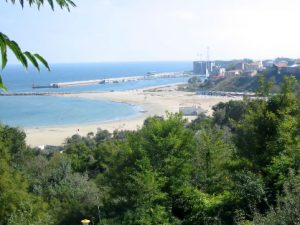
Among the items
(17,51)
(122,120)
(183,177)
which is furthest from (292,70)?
(17,51)

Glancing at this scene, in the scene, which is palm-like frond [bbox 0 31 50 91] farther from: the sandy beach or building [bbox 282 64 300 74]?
building [bbox 282 64 300 74]

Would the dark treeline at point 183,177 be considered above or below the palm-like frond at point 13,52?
below

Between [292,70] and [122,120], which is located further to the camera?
[292,70]

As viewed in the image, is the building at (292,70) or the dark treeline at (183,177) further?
the building at (292,70)

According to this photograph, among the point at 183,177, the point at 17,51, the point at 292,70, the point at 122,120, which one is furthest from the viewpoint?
the point at 292,70

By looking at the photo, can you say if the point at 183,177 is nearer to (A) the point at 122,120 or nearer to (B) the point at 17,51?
(B) the point at 17,51

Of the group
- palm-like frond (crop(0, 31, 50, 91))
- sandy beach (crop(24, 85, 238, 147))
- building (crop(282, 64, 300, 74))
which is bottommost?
sandy beach (crop(24, 85, 238, 147))

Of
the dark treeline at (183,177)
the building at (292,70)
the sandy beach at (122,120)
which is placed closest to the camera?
the dark treeline at (183,177)

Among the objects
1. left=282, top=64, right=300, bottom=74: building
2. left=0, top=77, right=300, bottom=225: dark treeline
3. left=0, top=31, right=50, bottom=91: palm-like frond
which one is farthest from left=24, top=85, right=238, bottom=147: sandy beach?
left=0, top=31, right=50, bottom=91: palm-like frond

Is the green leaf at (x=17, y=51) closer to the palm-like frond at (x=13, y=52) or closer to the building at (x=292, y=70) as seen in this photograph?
the palm-like frond at (x=13, y=52)

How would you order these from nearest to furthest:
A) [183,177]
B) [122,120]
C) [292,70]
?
[183,177]
[122,120]
[292,70]

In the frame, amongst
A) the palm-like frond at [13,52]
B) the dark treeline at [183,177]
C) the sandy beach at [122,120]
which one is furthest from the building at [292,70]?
the palm-like frond at [13,52]

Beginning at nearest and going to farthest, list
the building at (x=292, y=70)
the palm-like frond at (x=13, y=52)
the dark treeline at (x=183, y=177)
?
the palm-like frond at (x=13, y=52) → the dark treeline at (x=183, y=177) → the building at (x=292, y=70)

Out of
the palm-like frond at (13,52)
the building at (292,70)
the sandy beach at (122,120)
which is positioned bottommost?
the sandy beach at (122,120)
